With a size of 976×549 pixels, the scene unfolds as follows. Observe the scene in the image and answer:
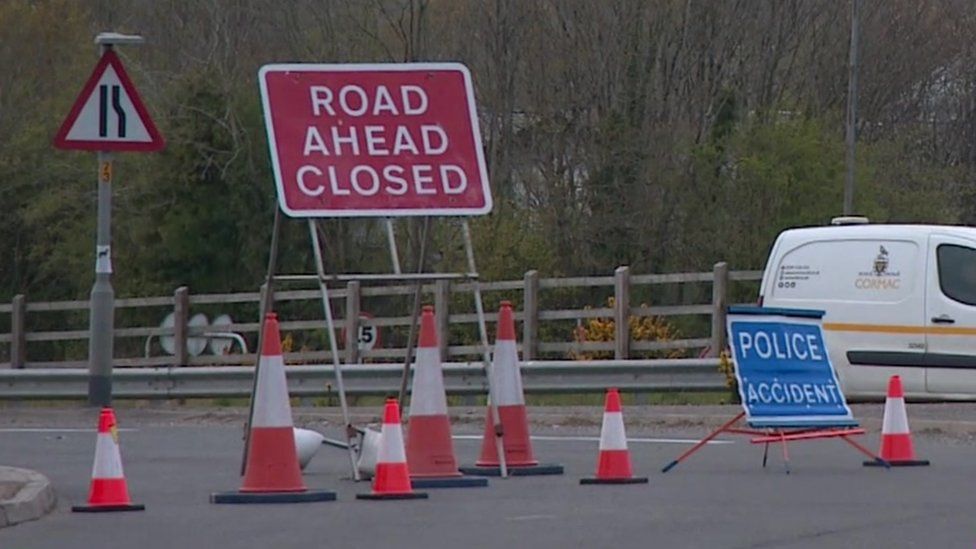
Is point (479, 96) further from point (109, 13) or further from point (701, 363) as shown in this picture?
point (701, 363)

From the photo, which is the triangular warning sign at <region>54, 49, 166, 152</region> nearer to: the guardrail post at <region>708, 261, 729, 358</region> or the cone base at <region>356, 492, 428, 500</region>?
the cone base at <region>356, 492, 428, 500</region>

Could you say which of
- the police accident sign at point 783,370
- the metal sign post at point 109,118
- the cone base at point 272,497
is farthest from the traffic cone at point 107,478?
the metal sign post at point 109,118

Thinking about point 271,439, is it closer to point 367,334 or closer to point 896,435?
point 896,435

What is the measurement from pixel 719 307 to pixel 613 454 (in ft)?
42.1

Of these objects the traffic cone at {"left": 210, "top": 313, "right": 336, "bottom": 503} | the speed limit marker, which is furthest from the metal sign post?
the speed limit marker

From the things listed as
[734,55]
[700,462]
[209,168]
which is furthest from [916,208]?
[700,462]

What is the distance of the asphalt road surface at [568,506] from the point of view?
9.34 metres

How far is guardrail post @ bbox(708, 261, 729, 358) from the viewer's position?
24.5 meters

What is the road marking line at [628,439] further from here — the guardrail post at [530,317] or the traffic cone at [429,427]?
the guardrail post at [530,317]

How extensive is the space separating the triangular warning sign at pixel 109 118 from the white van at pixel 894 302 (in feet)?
21.8

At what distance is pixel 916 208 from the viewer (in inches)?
1543

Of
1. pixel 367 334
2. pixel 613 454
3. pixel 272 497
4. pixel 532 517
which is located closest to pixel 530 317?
pixel 367 334

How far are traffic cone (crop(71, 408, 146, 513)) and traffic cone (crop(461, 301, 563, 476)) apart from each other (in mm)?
2435

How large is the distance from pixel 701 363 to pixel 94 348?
6.12 m
